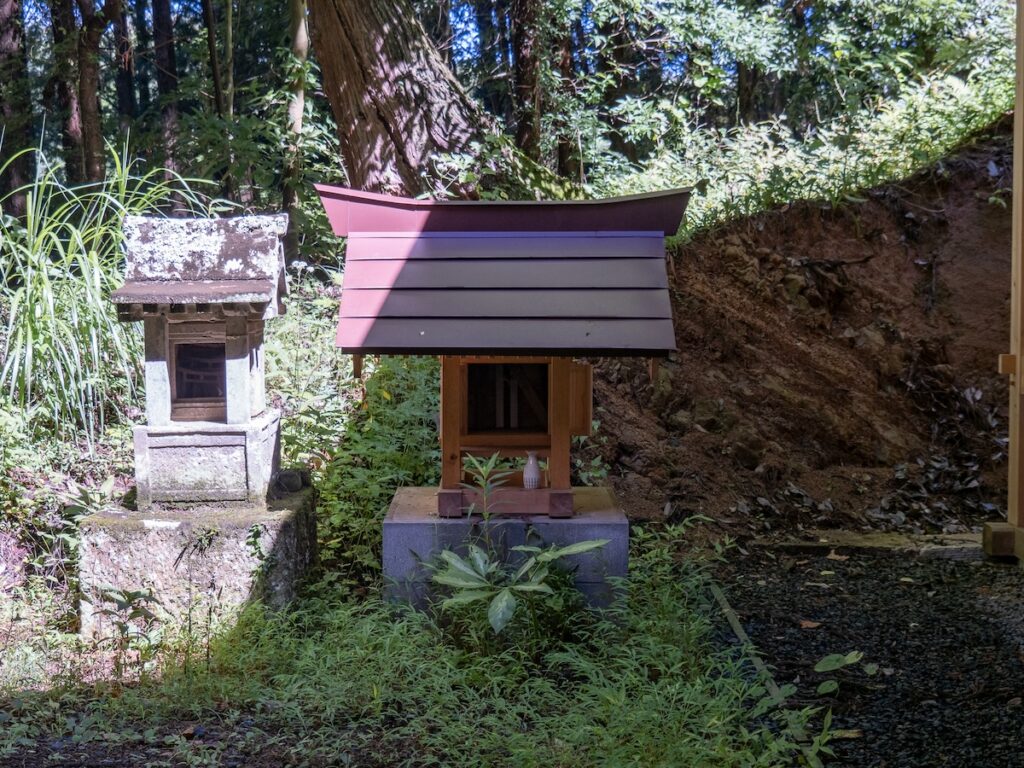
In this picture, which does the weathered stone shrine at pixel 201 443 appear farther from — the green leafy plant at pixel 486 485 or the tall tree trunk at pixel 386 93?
the tall tree trunk at pixel 386 93

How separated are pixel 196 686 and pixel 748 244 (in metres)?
5.39

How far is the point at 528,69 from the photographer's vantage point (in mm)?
8875

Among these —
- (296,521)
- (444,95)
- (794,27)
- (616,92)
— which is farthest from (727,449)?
(616,92)

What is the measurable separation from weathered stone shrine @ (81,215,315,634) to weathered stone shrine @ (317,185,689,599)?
509 millimetres

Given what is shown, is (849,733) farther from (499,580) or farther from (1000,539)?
(1000,539)

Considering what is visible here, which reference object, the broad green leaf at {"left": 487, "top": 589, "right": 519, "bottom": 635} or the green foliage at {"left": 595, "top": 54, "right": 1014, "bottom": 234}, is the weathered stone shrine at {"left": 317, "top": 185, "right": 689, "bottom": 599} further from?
the green foliage at {"left": 595, "top": 54, "right": 1014, "bottom": 234}

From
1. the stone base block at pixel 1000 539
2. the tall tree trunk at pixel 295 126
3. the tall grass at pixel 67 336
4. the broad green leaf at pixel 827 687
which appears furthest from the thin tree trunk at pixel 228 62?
the broad green leaf at pixel 827 687

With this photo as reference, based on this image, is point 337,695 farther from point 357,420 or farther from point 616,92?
point 616,92

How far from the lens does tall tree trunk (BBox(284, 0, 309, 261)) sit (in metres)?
8.17

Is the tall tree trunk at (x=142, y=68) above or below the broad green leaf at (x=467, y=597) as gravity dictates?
above

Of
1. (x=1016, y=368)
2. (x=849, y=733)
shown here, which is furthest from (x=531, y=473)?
(x=1016, y=368)

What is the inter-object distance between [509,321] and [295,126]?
5.69m

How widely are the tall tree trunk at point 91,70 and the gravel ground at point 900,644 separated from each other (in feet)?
23.3

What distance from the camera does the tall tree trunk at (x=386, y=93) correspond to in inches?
271
